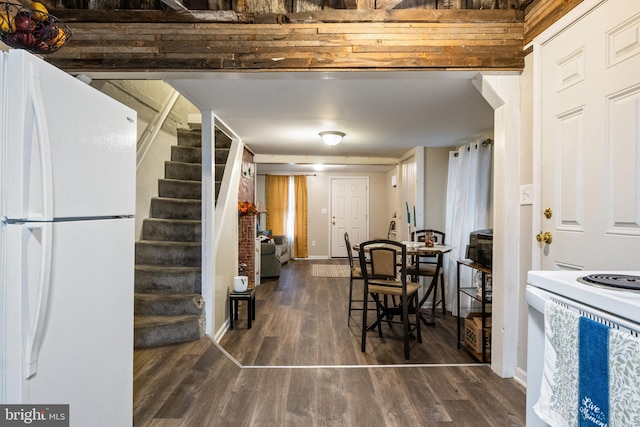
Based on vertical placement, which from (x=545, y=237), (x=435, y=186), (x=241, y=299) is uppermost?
(x=435, y=186)

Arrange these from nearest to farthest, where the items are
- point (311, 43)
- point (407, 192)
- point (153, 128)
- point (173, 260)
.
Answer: point (311, 43) < point (173, 260) < point (153, 128) < point (407, 192)

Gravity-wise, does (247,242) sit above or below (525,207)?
below

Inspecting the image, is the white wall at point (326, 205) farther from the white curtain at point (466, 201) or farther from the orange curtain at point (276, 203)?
the white curtain at point (466, 201)

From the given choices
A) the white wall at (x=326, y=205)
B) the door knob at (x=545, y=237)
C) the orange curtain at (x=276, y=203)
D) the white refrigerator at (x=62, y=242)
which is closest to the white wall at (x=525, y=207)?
the door knob at (x=545, y=237)

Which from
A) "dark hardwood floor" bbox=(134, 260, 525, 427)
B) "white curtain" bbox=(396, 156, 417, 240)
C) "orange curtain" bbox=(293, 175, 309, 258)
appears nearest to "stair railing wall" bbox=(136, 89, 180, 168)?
"dark hardwood floor" bbox=(134, 260, 525, 427)

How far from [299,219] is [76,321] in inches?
277

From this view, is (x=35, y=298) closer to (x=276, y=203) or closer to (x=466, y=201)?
(x=466, y=201)

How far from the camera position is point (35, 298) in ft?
3.07

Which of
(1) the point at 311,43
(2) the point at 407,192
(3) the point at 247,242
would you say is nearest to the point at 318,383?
(1) the point at 311,43

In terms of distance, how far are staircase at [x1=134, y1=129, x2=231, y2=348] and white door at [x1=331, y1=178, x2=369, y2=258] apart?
442cm

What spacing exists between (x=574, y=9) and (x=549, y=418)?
6.36 feet

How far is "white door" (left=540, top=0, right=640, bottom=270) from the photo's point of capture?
4.66 feet

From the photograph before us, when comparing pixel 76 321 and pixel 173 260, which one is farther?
pixel 173 260

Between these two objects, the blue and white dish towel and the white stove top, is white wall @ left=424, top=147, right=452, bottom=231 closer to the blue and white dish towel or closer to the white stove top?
the white stove top
